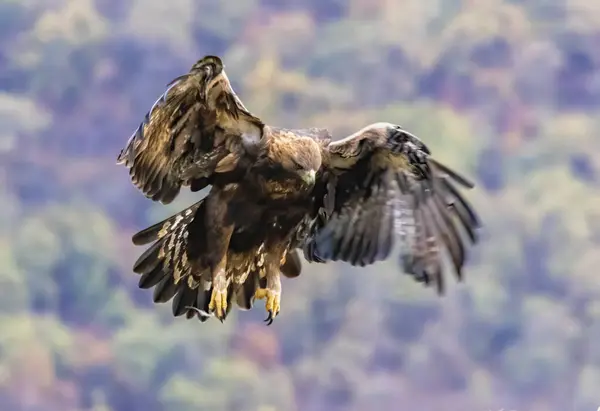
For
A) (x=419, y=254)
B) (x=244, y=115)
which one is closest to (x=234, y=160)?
(x=244, y=115)

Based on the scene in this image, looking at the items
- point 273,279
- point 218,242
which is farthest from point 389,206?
point 218,242

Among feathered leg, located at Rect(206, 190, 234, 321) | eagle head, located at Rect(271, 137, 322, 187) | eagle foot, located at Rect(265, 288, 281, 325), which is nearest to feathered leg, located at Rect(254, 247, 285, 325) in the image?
eagle foot, located at Rect(265, 288, 281, 325)

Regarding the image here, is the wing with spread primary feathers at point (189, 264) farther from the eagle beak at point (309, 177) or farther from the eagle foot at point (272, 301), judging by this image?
the eagle beak at point (309, 177)

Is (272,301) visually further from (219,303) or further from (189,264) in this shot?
(189,264)

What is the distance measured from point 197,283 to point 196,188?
21.7 inches

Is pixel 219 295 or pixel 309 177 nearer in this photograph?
pixel 309 177

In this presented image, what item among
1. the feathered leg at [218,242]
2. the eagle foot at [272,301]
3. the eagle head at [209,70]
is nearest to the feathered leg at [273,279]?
the eagle foot at [272,301]

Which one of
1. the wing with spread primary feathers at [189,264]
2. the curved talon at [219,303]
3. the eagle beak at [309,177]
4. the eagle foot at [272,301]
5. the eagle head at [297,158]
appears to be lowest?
the curved talon at [219,303]

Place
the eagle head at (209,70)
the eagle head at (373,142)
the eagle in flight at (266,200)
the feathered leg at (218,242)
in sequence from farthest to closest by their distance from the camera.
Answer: the eagle head at (373,142), the feathered leg at (218,242), the eagle in flight at (266,200), the eagle head at (209,70)

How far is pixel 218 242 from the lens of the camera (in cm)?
580

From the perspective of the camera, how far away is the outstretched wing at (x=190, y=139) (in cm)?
547

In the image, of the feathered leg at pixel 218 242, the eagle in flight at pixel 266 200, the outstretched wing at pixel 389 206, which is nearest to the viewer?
the eagle in flight at pixel 266 200

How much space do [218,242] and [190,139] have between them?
50cm

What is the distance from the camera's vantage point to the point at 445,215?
608 cm
